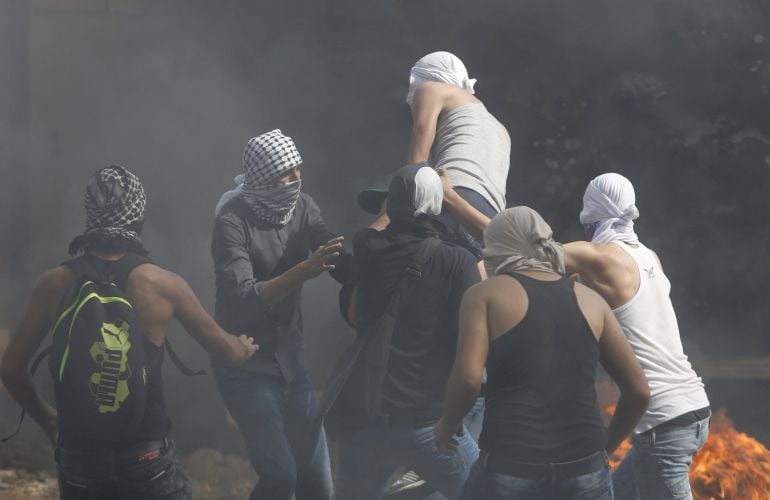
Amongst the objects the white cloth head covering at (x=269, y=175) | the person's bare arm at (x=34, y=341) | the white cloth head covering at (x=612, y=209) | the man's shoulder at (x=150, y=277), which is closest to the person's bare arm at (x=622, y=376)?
the white cloth head covering at (x=612, y=209)

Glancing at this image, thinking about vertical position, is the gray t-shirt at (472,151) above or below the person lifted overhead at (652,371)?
above

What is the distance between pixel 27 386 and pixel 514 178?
474cm

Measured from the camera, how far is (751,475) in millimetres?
6434

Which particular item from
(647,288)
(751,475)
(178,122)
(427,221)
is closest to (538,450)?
(427,221)

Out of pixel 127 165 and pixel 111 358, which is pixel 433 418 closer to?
pixel 111 358

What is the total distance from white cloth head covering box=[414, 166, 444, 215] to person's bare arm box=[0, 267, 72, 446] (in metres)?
1.23

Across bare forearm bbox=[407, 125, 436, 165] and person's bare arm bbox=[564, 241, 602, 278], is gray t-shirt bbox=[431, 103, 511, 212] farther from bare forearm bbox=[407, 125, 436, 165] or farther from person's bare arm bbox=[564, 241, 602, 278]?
person's bare arm bbox=[564, 241, 602, 278]

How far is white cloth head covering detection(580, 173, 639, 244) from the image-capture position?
4.72m

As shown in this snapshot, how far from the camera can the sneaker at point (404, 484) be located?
4.55 metres

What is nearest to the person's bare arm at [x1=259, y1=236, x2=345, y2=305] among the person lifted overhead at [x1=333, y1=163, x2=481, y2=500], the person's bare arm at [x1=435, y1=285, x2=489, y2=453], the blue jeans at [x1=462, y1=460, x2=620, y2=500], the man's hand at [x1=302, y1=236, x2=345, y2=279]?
the man's hand at [x1=302, y1=236, x2=345, y2=279]

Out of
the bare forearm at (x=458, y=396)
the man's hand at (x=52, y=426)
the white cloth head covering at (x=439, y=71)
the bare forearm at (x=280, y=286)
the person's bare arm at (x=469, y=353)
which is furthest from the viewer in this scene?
the white cloth head covering at (x=439, y=71)

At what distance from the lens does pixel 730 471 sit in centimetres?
648

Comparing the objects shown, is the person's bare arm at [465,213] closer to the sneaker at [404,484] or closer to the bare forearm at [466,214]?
the bare forearm at [466,214]

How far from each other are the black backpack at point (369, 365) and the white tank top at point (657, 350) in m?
0.93
